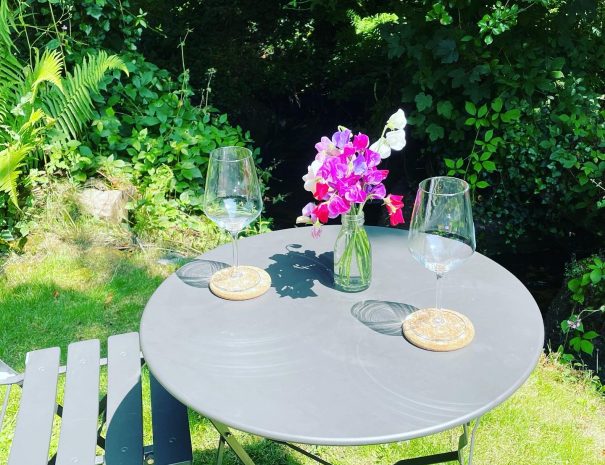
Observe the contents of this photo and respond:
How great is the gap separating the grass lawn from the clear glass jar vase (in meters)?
1.04

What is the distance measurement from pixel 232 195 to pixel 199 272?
264mm

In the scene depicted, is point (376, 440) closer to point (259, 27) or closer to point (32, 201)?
point (32, 201)

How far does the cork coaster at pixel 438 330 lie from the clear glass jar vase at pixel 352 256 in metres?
0.19

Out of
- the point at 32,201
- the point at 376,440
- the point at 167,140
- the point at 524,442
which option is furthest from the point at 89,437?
the point at 167,140

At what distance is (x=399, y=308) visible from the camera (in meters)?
1.68

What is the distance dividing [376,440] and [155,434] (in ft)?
2.47

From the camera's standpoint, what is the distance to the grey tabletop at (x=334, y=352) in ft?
4.31

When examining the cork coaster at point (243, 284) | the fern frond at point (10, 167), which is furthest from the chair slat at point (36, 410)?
the fern frond at point (10, 167)

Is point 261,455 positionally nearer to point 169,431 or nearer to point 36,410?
point 169,431

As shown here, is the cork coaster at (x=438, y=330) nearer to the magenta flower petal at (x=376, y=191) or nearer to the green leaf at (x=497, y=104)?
the magenta flower petal at (x=376, y=191)

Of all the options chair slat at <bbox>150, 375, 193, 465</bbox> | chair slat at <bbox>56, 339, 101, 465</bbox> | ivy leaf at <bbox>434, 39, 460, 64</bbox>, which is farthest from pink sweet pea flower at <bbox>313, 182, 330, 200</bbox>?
ivy leaf at <bbox>434, 39, 460, 64</bbox>

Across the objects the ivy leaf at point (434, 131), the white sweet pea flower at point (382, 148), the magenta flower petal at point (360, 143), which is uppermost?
the magenta flower petal at point (360, 143)

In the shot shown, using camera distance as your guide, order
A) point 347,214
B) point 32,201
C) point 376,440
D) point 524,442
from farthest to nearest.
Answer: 1. point 32,201
2. point 524,442
3. point 347,214
4. point 376,440

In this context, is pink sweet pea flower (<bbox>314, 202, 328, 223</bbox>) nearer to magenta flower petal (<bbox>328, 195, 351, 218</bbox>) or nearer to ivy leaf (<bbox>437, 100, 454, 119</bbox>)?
magenta flower petal (<bbox>328, 195, 351, 218</bbox>)
